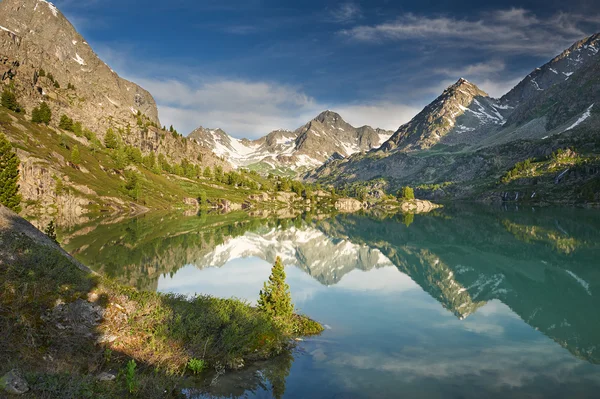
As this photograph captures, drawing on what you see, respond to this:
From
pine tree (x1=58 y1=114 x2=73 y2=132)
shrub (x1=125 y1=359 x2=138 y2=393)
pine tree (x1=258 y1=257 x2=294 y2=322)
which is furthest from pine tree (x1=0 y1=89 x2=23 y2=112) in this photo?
shrub (x1=125 y1=359 x2=138 y2=393)

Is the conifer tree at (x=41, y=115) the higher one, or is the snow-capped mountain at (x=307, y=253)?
the conifer tree at (x=41, y=115)

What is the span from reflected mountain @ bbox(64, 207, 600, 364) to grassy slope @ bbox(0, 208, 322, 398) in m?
19.3

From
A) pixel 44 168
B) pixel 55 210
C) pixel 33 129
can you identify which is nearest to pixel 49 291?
pixel 55 210

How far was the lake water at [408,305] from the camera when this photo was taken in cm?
1797

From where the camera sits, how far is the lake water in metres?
18.0

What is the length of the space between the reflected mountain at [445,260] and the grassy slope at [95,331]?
761 inches

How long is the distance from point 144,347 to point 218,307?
6.70 meters

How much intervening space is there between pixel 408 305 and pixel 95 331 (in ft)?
91.5

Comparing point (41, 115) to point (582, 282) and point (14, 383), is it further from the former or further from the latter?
point (582, 282)

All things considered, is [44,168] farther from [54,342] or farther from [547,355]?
[547,355]

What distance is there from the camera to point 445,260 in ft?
219

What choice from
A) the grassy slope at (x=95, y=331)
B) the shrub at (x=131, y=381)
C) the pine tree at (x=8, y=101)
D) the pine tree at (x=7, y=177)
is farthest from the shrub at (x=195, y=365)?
the pine tree at (x=8, y=101)

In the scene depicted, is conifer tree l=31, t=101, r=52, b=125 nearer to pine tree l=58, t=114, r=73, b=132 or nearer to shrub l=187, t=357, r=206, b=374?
pine tree l=58, t=114, r=73, b=132

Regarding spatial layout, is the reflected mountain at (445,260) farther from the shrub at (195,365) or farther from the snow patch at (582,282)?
the shrub at (195,365)
